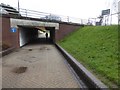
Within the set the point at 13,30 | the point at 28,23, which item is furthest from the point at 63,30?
the point at 13,30

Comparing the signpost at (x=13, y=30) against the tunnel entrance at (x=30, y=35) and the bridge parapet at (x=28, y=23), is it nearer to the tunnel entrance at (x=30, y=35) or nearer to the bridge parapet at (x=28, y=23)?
the bridge parapet at (x=28, y=23)

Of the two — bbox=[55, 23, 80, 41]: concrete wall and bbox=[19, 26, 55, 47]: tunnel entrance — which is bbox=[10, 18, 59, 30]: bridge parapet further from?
bbox=[19, 26, 55, 47]: tunnel entrance

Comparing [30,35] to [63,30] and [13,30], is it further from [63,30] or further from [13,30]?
[13,30]

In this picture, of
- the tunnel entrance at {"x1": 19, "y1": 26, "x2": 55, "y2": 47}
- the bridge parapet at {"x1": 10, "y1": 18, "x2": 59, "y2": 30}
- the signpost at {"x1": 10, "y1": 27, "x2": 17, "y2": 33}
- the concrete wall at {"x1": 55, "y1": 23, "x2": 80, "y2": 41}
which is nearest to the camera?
the signpost at {"x1": 10, "y1": 27, "x2": 17, "y2": 33}

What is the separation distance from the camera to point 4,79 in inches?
323

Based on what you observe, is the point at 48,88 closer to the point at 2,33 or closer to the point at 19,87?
the point at 19,87

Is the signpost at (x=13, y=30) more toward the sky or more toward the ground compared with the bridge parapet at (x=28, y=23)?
more toward the ground

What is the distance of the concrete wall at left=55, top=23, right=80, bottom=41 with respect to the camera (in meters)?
28.8

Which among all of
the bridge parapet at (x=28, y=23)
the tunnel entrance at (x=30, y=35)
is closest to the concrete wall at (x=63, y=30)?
the bridge parapet at (x=28, y=23)

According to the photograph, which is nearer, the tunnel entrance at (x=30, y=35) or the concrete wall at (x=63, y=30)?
the tunnel entrance at (x=30, y=35)

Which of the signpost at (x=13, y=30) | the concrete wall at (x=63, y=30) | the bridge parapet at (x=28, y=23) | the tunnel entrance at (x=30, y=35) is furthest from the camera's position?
the concrete wall at (x=63, y=30)

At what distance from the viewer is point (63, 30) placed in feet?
96.9

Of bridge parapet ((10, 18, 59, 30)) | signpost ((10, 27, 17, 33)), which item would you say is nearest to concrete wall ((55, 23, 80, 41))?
bridge parapet ((10, 18, 59, 30))

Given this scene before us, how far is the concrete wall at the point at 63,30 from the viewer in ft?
94.3
